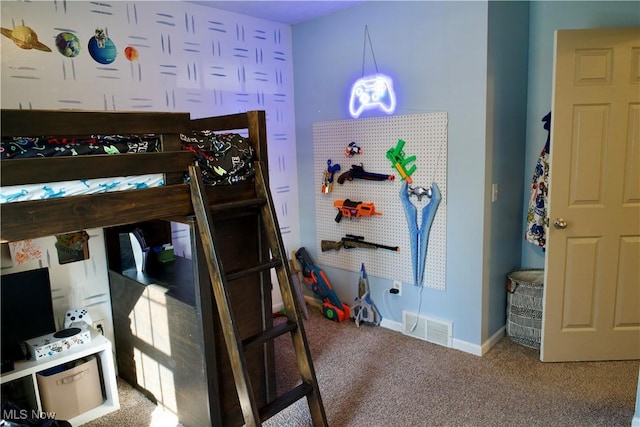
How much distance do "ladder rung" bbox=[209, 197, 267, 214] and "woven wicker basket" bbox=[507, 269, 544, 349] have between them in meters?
2.01

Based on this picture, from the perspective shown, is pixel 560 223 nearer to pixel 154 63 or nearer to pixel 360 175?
pixel 360 175

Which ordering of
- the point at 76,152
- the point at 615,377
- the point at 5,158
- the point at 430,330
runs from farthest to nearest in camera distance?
the point at 430,330
the point at 615,377
the point at 76,152
the point at 5,158

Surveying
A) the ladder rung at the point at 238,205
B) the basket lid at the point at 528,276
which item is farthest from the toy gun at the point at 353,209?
the ladder rung at the point at 238,205

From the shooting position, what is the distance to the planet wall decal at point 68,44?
8.01 ft

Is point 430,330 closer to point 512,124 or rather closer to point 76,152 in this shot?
point 512,124

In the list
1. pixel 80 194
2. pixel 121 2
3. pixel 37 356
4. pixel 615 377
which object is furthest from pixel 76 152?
pixel 615 377

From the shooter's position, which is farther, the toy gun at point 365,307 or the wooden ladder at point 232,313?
the toy gun at point 365,307

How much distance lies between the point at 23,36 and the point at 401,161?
2.42 m

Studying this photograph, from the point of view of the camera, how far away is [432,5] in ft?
9.22

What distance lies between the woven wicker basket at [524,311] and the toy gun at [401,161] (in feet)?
3.49

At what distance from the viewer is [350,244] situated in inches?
138

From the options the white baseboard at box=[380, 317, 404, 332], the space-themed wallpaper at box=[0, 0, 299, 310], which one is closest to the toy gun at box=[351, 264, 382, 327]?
the white baseboard at box=[380, 317, 404, 332]

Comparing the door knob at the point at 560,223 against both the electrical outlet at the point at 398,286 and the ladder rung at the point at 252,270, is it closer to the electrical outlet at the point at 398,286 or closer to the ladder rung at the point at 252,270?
the electrical outlet at the point at 398,286

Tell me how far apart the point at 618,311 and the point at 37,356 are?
3459 millimetres
